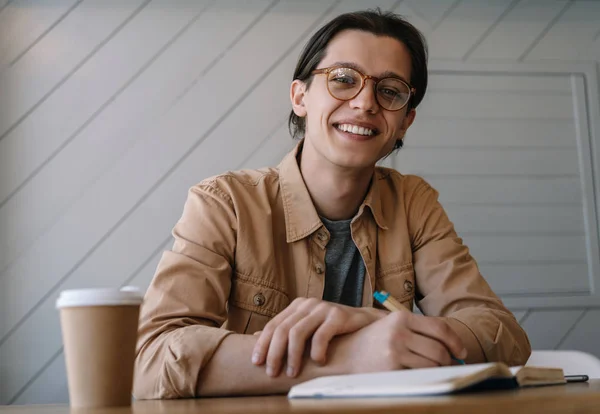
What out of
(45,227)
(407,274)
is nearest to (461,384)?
(407,274)

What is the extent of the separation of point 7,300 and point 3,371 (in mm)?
232

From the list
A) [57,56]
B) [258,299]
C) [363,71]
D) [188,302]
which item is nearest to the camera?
[188,302]

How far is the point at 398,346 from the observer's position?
952 millimetres

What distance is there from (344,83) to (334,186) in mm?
246

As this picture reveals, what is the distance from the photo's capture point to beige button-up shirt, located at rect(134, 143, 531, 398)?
1214 mm

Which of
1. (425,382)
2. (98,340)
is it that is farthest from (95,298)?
(425,382)

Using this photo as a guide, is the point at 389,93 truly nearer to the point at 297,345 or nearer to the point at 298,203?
the point at 298,203

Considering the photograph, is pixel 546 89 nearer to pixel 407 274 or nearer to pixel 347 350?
pixel 407 274

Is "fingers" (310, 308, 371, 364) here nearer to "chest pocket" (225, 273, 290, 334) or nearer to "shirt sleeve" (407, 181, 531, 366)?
"shirt sleeve" (407, 181, 531, 366)

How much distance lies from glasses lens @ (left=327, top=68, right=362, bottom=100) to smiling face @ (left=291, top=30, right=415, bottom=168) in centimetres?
2

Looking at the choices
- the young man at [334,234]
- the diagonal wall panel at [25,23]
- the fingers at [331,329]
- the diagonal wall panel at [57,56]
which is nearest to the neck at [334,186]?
the young man at [334,234]

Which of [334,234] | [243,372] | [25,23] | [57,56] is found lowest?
[243,372]

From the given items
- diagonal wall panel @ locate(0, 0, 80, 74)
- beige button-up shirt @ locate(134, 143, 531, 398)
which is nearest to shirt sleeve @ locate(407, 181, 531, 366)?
beige button-up shirt @ locate(134, 143, 531, 398)

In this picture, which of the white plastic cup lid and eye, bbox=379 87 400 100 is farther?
eye, bbox=379 87 400 100
